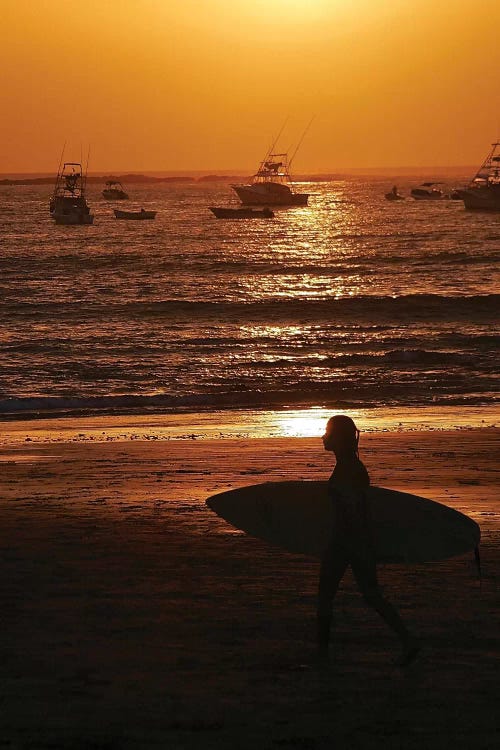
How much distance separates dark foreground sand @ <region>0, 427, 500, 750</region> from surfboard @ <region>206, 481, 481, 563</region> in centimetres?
59

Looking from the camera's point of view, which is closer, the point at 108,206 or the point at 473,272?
the point at 473,272

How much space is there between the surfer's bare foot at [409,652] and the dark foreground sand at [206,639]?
0.06 meters

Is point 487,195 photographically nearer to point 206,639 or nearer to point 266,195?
point 266,195

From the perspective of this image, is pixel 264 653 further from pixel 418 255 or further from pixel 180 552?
pixel 418 255

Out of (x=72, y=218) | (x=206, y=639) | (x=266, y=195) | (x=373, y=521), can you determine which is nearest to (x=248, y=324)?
(x=373, y=521)

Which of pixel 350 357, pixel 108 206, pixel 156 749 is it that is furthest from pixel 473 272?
pixel 108 206

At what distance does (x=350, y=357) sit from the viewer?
33281 millimetres

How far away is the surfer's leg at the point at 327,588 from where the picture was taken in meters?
7.43

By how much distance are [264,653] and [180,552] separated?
110 inches

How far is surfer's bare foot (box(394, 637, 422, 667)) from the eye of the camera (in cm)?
730

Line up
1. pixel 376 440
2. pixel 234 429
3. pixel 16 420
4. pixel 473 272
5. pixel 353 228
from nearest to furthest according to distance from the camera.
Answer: pixel 376 440, pixel 234 429, pixel 16 420, pixel 473 272, pixel 353 228

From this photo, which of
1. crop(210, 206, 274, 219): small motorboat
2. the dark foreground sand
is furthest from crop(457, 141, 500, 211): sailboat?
the dark foreground sand

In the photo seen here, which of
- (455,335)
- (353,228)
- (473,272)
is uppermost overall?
(353,228)

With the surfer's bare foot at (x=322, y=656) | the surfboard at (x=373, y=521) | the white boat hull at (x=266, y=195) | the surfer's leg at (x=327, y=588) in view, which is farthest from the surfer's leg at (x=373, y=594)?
Answer: the white boat hull at (x=266, y=195)
